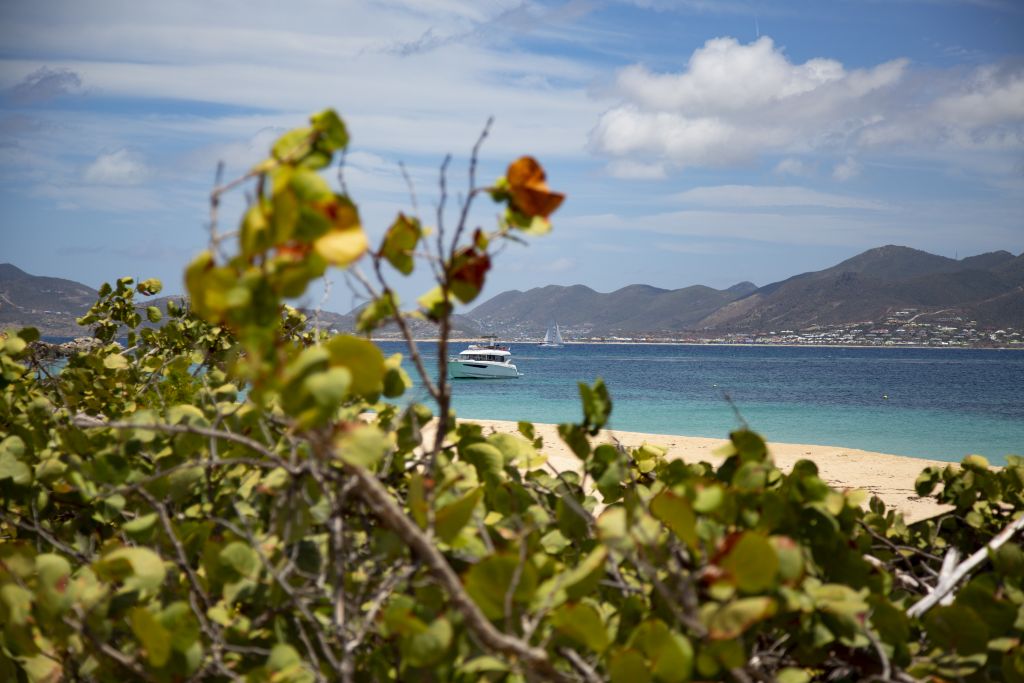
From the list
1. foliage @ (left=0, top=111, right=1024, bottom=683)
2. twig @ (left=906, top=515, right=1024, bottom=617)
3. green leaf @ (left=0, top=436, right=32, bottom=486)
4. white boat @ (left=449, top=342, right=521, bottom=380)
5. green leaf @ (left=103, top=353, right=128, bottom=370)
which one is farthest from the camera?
white boat @ (left=449, top=342, right=521, bottom=380)

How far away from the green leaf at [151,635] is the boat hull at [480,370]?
190 feet

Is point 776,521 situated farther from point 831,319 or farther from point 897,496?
point 831,319

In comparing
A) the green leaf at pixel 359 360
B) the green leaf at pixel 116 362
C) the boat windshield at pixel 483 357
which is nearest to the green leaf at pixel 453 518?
the green leaf at pixel 359 360

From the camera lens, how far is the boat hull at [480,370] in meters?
59.6

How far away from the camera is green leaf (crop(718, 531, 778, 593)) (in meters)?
1.06

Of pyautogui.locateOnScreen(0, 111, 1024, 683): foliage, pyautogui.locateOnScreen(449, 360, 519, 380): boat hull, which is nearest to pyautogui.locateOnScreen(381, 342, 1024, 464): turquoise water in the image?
pyautogui.locateOnScreen(449, 360, 519, 380): boat hull

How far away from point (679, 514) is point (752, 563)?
12 cm

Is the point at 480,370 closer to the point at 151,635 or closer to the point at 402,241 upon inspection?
the point at 402,241

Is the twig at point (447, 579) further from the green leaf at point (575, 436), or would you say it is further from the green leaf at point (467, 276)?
the green leaf at point (575, 436)

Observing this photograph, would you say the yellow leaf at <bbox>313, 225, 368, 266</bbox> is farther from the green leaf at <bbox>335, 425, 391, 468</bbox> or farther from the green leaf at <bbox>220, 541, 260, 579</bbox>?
the green leaf at <bbox>220, 541, 260, 579</bbox>

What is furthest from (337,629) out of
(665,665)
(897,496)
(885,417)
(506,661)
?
(885,417)

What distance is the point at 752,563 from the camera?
1067 millimetres

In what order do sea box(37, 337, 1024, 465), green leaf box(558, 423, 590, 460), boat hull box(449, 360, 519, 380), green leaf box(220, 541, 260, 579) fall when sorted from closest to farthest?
green leaf box(220, 541, 260, 579), green leaf box(558, 423, 590, 460), sea box(37, 337, 1024, 465), boat hull box(449, 360, 519, 380)

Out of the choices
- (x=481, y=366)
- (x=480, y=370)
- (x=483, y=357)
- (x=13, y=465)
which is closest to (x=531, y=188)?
(x=13, y=465)
